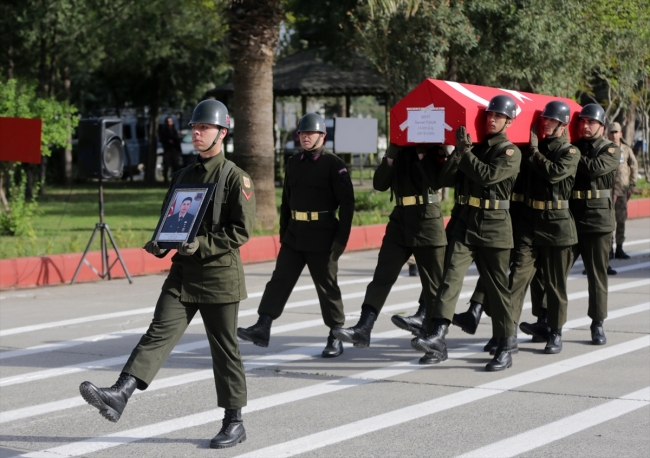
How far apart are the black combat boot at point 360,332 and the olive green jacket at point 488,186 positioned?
96 centimetres

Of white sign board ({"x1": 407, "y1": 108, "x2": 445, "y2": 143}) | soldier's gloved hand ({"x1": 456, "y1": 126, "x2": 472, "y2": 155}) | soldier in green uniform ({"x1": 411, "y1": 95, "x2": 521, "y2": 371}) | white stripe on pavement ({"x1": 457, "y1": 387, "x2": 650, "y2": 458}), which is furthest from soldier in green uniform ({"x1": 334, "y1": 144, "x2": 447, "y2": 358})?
white stripe on pavement ({"x1": 457, "y1": 387, "x2": 650, "y2": 458})

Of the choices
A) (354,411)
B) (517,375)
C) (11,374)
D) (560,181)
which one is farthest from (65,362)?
(560,181)

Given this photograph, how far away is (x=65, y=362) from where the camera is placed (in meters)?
8.68

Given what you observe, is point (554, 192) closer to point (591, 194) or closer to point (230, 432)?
point (591, 194)

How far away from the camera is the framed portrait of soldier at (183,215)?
5777 millimetres

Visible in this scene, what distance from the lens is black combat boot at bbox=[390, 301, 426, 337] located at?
8.56m

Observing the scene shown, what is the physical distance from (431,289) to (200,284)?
3027 millimetres

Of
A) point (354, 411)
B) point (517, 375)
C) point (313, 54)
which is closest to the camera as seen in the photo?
point (354, 411)

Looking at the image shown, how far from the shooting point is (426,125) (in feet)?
27.2

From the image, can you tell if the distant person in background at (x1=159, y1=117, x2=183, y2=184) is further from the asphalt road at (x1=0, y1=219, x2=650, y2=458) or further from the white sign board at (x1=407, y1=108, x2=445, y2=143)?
the white sign board at (x1=407, y1=108, x2=445, y2=143)

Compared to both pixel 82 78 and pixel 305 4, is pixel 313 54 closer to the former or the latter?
pixel 305 4

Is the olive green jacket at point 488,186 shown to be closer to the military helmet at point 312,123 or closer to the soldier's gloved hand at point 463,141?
the soldier's gloved hand at point 463,141

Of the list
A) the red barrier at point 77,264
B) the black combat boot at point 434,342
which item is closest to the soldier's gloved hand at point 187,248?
the black combat boot at point 434,342

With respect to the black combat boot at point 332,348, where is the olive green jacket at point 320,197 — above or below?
above
